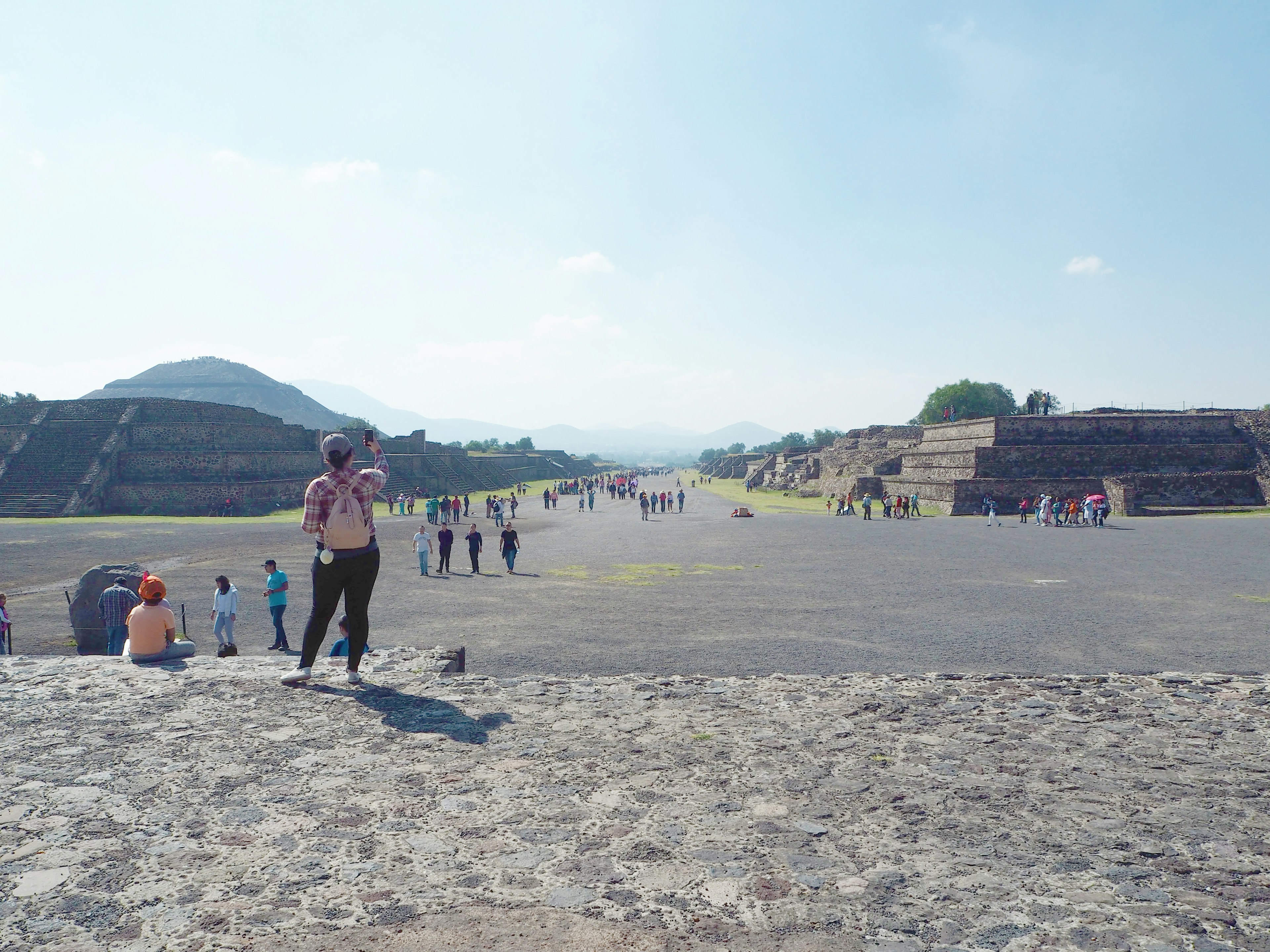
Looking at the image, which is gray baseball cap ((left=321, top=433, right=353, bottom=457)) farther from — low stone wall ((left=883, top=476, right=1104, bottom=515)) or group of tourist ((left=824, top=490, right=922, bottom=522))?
low stone wall ((left=883, top=476, right=1104, bottom=515))

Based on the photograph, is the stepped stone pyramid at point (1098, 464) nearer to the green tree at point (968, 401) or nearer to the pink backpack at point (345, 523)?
the pink backpack at point (345, 523)

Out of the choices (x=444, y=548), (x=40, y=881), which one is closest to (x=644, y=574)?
(x=444, y=548)

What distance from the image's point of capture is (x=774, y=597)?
1230 centimetres

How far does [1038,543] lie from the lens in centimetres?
2028

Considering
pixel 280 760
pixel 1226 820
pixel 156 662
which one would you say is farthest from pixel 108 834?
pixel 1226 820

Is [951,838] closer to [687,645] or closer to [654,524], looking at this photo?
[687,645]

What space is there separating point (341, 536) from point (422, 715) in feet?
4.15

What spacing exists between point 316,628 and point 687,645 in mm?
5221

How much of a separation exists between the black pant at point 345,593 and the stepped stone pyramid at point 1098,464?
31850 mm

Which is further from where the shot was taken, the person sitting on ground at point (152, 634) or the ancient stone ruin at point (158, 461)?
the ancient stone ruin at point (158, 461)

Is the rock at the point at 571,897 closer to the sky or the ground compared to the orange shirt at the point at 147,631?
closer to the ground

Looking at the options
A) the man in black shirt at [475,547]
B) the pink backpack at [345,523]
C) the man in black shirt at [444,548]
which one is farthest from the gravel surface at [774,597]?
the pink backpack at [345,523]

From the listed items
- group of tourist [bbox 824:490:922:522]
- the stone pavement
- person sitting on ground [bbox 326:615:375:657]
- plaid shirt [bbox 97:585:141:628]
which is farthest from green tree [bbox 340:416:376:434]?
the stone pavement

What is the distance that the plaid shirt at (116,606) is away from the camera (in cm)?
771
